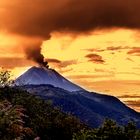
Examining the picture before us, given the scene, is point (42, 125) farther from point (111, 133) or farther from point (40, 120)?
point (111, 133)

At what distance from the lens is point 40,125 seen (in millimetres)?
117062

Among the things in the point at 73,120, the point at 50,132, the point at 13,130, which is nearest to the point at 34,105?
the point at 73,120

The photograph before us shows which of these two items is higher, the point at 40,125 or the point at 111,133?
the point at 40,125

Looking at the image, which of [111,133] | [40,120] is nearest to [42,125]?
[40,120]

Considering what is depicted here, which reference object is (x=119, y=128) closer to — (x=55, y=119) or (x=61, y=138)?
(x=61, y=138)

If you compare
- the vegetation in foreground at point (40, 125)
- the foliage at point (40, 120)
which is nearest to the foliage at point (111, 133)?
the vegetation in foreground at point (40, 125)

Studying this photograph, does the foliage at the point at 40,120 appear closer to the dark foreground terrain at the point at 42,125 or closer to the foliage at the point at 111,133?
the dark foreground terrain at the point at 42,125

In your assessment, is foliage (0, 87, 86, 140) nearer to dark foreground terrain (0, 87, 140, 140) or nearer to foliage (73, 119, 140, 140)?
dark foreground terrain (0, 87, 140, 140)

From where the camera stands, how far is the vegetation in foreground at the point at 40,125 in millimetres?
55438

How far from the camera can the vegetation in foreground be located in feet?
182

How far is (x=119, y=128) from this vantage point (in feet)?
182

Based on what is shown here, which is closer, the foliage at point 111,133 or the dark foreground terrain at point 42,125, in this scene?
the foliage at point 111,133

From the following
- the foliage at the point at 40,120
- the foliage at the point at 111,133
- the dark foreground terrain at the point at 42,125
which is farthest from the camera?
the foliage at the point at 40,120

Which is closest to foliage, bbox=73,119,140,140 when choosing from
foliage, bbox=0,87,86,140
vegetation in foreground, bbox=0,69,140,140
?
vegetation in foreground, bbox=0,69,140,140
